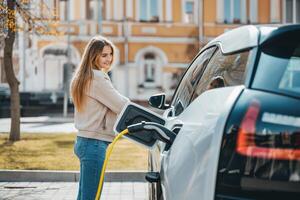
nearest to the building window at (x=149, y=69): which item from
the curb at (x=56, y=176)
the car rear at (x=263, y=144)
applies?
the curb at (x=56, y=176)

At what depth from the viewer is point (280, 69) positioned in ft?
8.16

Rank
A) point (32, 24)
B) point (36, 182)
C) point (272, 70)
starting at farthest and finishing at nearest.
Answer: point (32, 24)
point (36, 182)
point (272, 70)

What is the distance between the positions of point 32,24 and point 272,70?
43.0 feet

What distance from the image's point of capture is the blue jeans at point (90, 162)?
452 cm

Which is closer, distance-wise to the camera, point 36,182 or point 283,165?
point 283,165

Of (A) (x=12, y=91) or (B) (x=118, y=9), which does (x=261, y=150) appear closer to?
(A) (x=12, y=91)

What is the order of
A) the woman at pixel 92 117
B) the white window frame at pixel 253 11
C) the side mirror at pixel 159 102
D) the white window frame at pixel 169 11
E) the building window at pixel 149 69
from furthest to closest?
the white window frame at pixel 253 11 < the white window frame at pixel 169 11 < the building window at pixel 149 69 < the side mirror at pixel 159 102 < the woman at pixel 92 117

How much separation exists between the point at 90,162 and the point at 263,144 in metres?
2.45

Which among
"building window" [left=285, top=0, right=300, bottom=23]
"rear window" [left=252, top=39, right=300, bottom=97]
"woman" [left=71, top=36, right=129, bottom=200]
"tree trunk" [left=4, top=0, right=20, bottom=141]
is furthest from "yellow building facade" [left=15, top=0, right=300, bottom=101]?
"rear window" [left=252, top=39, right=300, bottom=97]

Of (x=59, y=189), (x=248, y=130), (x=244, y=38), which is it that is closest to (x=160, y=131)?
(x=244, y=38)

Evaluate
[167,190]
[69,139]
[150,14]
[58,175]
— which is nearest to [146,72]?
[150,14]

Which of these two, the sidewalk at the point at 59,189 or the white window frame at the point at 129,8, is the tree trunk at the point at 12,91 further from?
the white window frame at the point at 129,8

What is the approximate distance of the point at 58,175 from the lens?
8.88 meters

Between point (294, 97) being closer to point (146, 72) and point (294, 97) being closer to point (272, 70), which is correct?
point (272, 70)
